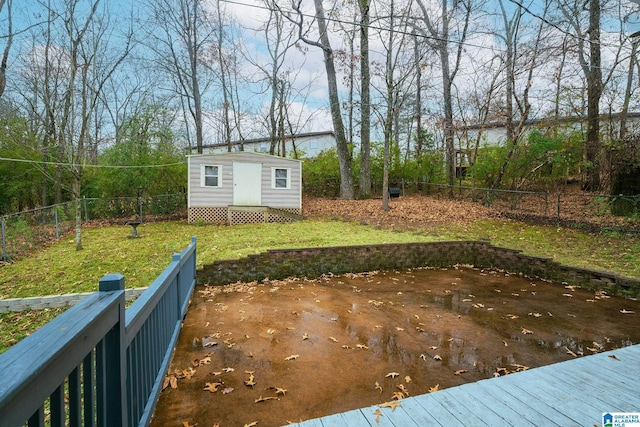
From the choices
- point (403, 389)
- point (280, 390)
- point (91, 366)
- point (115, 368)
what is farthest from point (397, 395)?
point (91, 366)

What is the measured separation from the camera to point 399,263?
745 centimetres

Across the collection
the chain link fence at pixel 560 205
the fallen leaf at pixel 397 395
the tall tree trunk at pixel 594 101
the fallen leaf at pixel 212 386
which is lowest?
the fallen leaf at pixel 212 386

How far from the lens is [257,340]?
3.68m

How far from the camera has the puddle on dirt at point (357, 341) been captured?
2.62 m

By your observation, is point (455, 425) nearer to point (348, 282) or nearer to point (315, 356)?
point (315, 356)

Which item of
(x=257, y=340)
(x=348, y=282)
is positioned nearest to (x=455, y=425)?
(x=257, y=340)

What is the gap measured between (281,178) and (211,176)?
264 centimetres

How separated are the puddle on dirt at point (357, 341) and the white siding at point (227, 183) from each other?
23.3ft

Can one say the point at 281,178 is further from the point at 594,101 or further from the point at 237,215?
the point at 594,101

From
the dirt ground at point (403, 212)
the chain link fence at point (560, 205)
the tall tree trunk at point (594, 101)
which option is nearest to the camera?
the chain link fence at point (560, 205)

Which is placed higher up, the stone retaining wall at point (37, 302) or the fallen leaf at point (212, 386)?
the stone retaining wall at point (37, 302)

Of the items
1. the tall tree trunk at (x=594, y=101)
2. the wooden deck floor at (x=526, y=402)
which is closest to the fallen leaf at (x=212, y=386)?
the wooden deck floor at (x=526, y=402)

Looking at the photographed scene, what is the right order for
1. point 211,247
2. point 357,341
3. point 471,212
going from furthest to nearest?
point 471,212 → point 211,247 → point 357,341

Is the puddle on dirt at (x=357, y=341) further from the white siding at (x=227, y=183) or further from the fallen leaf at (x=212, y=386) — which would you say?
the white siding at (x=227, y=183)
